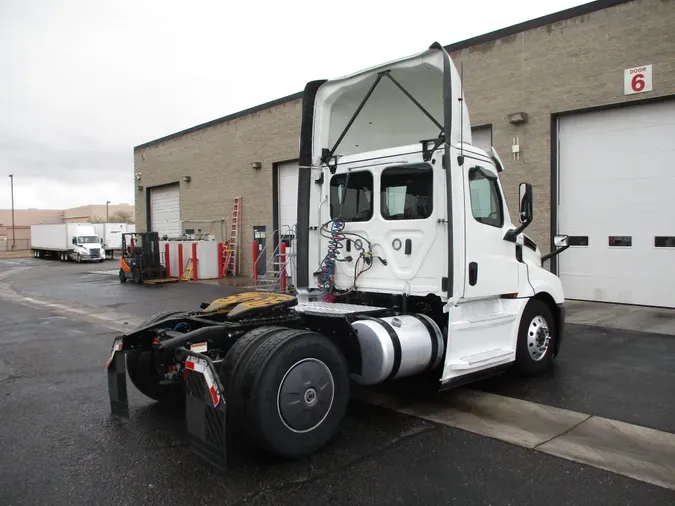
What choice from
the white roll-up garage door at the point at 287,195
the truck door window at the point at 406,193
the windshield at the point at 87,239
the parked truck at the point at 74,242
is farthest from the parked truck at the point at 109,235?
the truck door window at the point at 406,193

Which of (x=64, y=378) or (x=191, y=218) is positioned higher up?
(x=191, y=218)

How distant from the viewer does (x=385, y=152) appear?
238 inches

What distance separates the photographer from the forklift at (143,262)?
21.5 metres

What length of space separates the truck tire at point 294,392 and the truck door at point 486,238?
5.85 feet

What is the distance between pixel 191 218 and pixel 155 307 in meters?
13.3

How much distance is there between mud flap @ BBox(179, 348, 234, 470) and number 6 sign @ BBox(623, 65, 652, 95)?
11726 millimetres

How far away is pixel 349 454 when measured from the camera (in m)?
4.29

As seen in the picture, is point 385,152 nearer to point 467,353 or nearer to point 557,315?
point 467,353

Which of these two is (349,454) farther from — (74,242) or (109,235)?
(109,235)

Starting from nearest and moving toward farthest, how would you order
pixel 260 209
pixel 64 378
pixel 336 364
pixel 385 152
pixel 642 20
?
pixel 336 364, pixel 385 152, pixel 64 378, pixel 642 20, pixel 260 209

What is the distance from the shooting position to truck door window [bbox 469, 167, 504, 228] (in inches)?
222

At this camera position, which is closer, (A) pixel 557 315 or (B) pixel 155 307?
(A) pixel 557 315

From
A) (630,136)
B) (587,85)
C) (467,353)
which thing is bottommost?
(467,353)

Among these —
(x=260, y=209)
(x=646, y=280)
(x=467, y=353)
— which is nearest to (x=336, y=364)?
(x=467, y=353)
